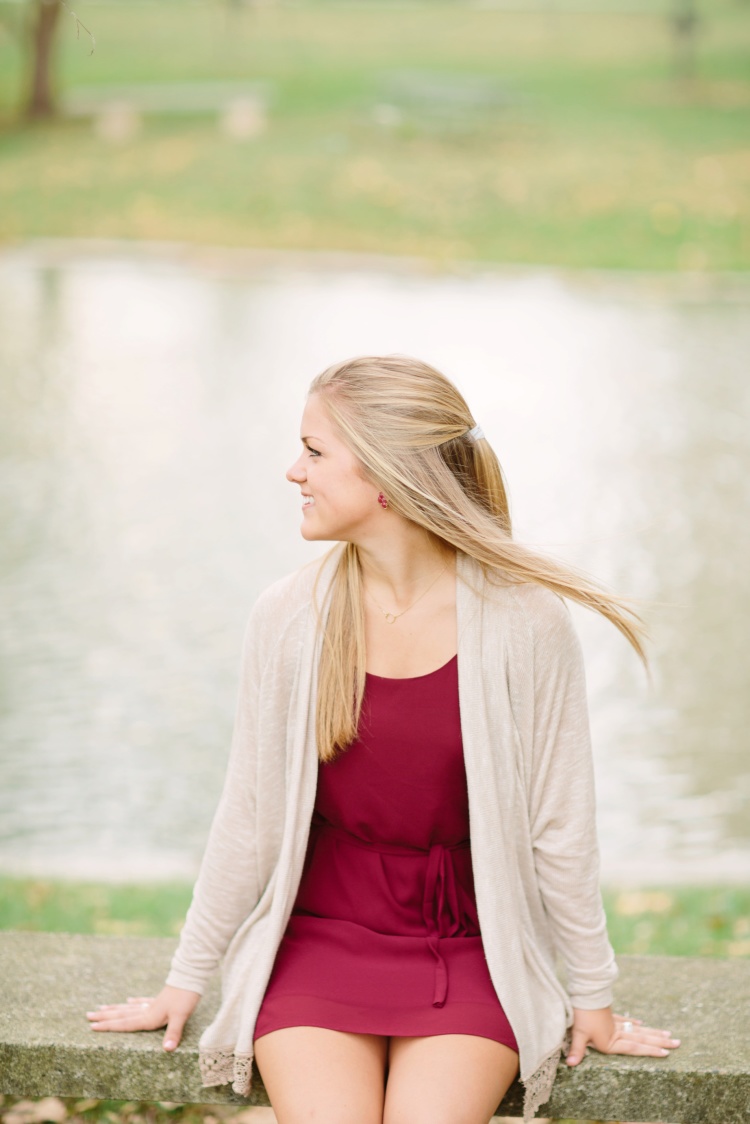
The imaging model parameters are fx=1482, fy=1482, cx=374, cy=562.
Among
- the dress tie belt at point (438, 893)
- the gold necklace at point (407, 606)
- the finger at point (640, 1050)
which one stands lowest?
the finger at point (640, 1050)

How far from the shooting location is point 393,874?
7.23 feet

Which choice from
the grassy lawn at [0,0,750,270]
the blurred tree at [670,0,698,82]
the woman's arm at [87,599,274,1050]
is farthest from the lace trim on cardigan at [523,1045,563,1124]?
the blurred tree at [670,0,698,82]

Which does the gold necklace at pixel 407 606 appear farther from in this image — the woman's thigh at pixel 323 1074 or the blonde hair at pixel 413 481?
the woman's thigh at pixel 323 1074

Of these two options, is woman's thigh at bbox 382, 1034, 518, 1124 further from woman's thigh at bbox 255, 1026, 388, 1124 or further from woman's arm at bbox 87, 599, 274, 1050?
woman's arm at bbox 87, 599, 274, 1050

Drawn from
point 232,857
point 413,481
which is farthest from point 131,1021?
point 413,481

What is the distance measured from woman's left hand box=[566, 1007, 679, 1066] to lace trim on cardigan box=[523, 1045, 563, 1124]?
2.1 inches

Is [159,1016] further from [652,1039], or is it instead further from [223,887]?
[652,1039]

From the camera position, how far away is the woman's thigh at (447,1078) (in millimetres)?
1924

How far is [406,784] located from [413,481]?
0.44m

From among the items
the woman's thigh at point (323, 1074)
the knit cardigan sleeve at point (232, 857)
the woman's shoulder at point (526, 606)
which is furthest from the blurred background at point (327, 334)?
the woman's thigh at point (323, 1074)

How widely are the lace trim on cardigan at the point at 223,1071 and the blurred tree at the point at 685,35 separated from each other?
1907cm

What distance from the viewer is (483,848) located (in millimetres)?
2133

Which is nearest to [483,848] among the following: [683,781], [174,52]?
[683,781]

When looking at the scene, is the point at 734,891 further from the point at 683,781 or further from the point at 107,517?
the point at 107,517
